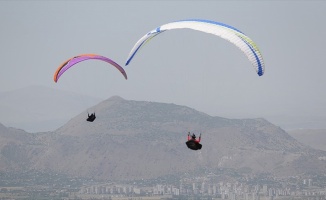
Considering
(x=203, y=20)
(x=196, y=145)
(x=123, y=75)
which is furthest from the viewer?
(x=123, y=75)

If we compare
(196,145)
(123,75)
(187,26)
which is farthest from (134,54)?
(196,145)

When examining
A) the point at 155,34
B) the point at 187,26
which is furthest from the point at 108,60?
the point at 187,26

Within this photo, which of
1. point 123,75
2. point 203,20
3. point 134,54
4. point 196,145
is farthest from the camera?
point 123,75

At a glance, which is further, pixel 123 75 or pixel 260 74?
pixel 123 75

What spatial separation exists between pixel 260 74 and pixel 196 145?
13743 mm

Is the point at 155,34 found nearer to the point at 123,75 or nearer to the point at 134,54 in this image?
the point at 134,54

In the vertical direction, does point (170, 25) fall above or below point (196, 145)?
above

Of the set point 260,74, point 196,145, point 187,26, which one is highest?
point 187,26

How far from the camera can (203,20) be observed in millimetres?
107375

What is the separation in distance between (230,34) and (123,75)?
28927mm

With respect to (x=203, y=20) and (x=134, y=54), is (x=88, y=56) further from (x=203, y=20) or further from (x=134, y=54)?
(x=203, y=20)

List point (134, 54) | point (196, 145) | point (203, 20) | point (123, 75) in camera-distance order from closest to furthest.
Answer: point (196, 145) → point (203, 20) → point (134, 54) → point (123, 75)

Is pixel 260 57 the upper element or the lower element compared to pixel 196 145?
upper

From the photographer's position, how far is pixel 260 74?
104 metres
